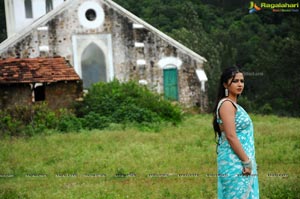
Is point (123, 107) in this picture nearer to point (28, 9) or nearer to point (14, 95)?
point (14, 95)

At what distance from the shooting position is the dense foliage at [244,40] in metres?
37.3

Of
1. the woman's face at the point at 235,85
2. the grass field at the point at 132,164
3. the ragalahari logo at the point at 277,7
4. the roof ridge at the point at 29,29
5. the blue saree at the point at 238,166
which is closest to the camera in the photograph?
the blue saree at the point at 238,166

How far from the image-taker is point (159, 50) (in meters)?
23.5

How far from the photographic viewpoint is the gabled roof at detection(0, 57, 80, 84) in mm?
18531

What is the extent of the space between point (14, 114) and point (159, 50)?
26.3 feet

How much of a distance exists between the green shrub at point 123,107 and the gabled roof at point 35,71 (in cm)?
109

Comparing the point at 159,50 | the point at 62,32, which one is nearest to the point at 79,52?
the point at 62,32

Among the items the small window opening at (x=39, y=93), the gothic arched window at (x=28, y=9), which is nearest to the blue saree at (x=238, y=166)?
the small window opening at (x=39, y=93)

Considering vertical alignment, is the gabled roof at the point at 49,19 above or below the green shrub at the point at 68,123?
above

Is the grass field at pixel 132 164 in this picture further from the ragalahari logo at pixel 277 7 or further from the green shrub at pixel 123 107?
the ragalahari logo at pixel 277 7

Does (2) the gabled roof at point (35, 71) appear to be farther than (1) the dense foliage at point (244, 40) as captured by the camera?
No

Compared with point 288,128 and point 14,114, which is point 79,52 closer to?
point 14,114

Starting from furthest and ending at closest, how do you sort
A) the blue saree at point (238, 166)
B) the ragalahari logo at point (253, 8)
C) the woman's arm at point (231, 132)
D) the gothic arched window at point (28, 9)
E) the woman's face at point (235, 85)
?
Result: the ragalahari logo at point (253, 8), the gothic arched window at point (28, 9), the woman's face at point (235, 85), the blue saree at point (238, 166), the woman's arm at point (231, 132)

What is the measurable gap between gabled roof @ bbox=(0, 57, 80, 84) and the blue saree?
540 inches
